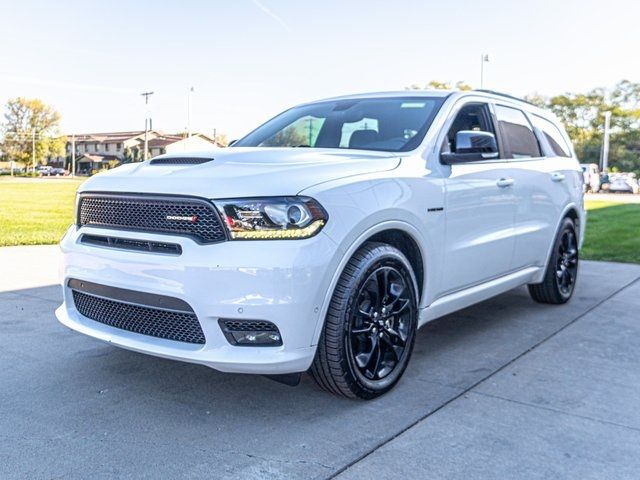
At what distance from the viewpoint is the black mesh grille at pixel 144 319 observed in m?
3.08

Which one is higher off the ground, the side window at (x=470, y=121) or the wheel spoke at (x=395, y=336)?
the side window at (x=470, y=121)

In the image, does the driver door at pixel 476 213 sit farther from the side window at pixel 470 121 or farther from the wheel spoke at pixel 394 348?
the wheel spoke at pixel 394 348

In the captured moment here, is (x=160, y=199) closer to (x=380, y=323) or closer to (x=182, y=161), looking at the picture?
(x=182, y=161)

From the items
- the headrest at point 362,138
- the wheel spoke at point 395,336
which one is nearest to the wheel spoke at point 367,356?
the wheel spoke at point 395,336

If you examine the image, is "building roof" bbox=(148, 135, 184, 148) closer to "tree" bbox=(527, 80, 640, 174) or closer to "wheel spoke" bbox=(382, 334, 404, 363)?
"tree" bbox=(527, 80, 640, 174)

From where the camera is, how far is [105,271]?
10.7 feet

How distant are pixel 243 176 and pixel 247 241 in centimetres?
34

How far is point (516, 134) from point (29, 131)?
99.6 m

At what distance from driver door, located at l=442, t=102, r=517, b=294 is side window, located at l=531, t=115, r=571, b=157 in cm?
111

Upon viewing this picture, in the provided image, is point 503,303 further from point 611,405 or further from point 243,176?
point 243,176

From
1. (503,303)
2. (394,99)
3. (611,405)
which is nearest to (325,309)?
(611,405)

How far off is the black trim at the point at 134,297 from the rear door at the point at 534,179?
2.89 metres

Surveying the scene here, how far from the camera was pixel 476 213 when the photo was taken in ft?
14.0

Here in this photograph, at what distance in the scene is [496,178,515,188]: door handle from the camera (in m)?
4.57
